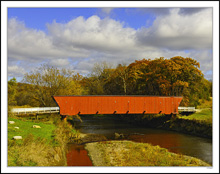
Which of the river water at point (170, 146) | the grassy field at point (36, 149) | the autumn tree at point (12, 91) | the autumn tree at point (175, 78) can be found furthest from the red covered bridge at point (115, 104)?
the autumn tree at point (12, 91)

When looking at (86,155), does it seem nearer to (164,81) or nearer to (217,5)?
(217,5)

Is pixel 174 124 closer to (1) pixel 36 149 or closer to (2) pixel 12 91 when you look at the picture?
(1) pixel 36 149

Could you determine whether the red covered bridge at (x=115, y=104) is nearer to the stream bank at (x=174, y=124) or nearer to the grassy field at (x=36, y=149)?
the stream bank at (x=174, y=124)

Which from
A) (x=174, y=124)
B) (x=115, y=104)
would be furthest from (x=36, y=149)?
(x=174, y=124)

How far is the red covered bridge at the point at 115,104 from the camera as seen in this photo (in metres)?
25.0

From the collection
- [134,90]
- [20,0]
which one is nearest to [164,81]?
[134,90]

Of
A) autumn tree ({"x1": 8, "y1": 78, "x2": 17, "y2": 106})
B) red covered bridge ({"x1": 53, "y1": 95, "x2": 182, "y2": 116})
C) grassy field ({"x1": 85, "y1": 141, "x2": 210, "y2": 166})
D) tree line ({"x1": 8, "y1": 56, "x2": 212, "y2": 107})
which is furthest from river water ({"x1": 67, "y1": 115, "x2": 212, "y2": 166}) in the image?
autumn tree ({"x1": 8, "y1": 78, "x2": 17, "y2": 106})

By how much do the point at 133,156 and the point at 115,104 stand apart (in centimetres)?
1079

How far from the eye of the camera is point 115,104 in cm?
2609

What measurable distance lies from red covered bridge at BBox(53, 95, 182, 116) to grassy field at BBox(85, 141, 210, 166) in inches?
264

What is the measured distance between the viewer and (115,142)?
66.4 ft

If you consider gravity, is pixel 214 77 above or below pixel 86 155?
above

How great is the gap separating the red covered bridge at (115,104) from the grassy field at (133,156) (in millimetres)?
6696

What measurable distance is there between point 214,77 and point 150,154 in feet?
23.9
